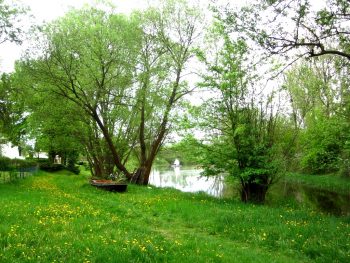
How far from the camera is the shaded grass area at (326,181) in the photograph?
32562 mm

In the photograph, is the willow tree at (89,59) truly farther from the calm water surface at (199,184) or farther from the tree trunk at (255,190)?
the tree trunk at (255,190)

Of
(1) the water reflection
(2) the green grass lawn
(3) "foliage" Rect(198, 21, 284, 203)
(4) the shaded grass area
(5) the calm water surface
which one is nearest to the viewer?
(2) the green grass lawn

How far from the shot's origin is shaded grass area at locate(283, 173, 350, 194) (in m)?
32.6

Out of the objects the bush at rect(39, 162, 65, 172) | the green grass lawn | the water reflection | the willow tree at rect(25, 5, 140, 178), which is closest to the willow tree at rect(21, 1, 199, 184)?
the willow tree at rect(25, 5, 140, 178)

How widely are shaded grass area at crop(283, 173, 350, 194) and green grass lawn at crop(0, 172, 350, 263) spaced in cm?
1871

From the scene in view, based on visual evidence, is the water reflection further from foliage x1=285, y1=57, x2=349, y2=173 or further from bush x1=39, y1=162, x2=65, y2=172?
A: bush x1=39, y1=162, x2=65, y2=172

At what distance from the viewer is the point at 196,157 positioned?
19.5 metres

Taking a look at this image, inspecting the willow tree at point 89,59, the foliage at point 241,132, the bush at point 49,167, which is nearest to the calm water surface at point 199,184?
the foliage at point 241,132

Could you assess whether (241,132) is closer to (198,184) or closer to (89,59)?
(89,59)

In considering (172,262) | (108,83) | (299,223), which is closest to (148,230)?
(172,262)

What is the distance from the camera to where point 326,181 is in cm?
3675

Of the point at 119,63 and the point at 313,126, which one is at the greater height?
the point at 119,63

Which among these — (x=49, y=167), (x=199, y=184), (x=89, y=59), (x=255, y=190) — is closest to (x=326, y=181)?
(x=199, y=184)

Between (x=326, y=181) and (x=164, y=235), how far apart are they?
1222 inches
